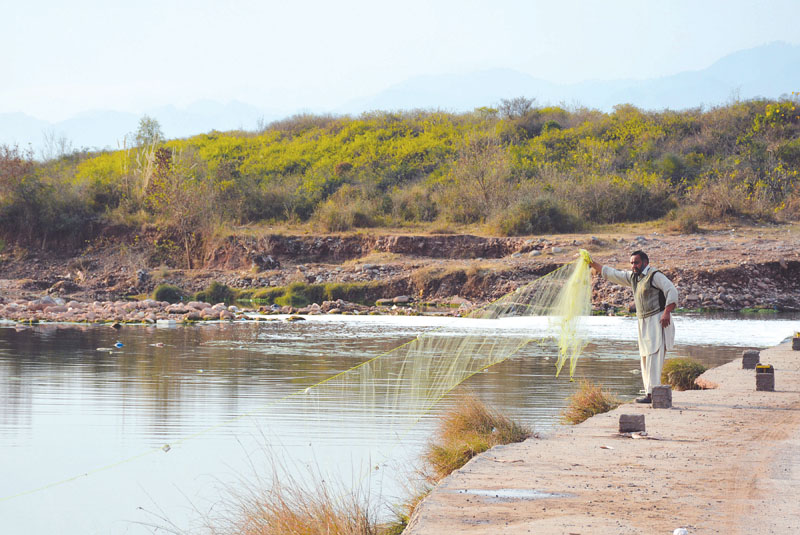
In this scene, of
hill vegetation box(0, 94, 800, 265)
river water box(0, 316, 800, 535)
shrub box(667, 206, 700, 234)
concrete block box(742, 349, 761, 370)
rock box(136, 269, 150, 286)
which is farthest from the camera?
hill vegetation box(0, 94, 800, 265)

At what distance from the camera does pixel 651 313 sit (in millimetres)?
10172

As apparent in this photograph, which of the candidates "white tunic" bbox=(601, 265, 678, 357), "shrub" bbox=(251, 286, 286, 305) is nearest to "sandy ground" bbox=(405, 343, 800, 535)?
"white tunic" bbox=(601, 265, 678, 357)

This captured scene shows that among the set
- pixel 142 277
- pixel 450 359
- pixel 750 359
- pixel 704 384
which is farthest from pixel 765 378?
pixel 142 277

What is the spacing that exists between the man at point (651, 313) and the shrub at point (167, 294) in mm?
22913

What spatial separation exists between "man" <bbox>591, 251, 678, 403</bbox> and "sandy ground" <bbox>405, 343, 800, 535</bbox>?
2.42ft

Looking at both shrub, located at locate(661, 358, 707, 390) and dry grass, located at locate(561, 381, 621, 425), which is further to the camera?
shrub, located at locate(661, 358, 707, 390)

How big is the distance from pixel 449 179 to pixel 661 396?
31468 millimetres

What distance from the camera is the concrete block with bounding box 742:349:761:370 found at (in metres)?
13.4

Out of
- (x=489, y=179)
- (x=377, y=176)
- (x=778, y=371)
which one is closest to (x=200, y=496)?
(x=778, y=371)

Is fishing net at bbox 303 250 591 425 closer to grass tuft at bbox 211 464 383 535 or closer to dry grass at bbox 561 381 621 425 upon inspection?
dry grass at bbox 561 381 621 425

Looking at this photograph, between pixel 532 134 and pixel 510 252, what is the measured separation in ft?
72.4

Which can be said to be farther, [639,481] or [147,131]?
[147,131]

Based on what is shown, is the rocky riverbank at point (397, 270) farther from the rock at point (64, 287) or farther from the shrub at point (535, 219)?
the shrub at point (535, 219)

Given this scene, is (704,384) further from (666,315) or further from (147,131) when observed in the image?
(147,131)
